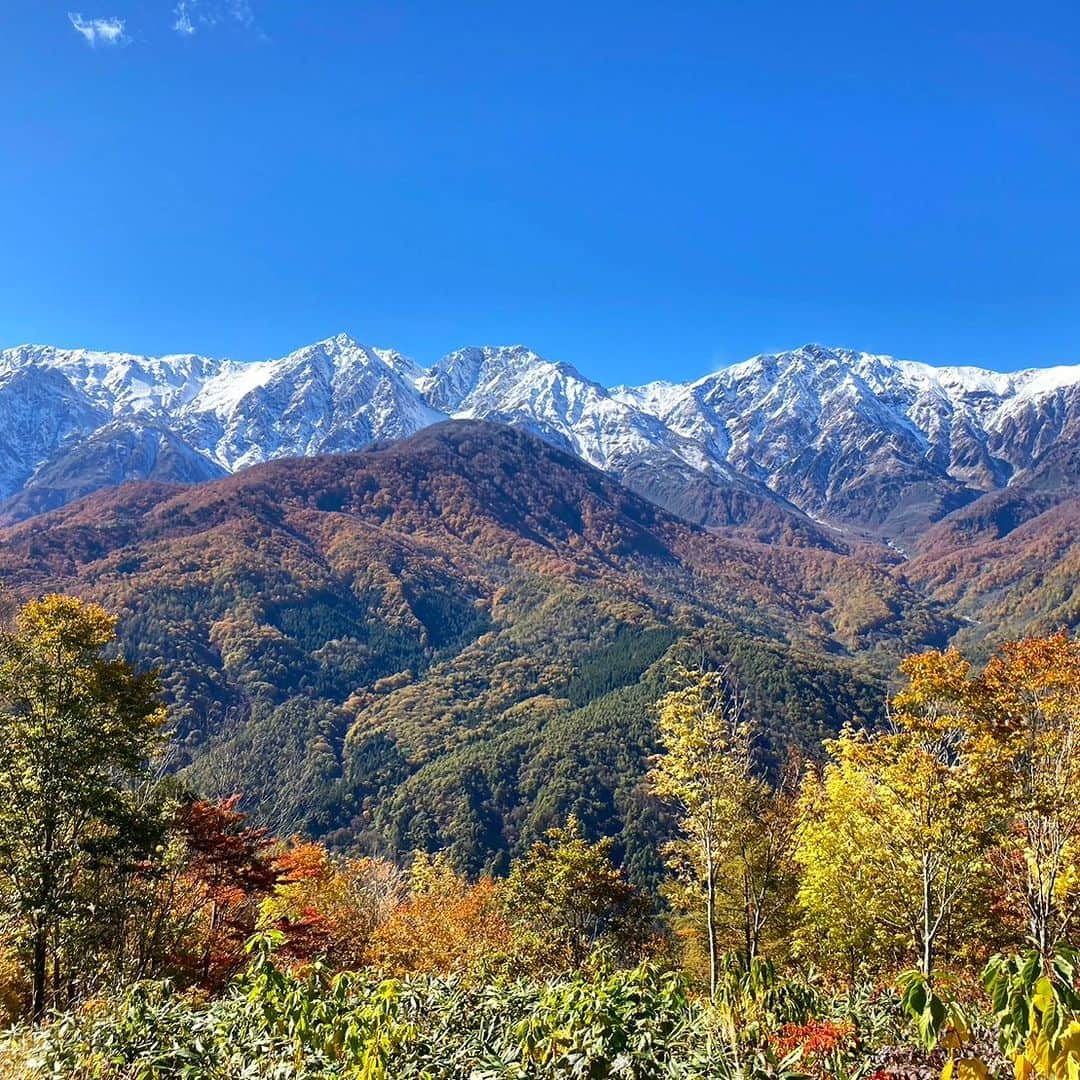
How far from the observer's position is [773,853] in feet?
80.9

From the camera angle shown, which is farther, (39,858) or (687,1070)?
(39,858)

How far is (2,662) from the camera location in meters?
18.3

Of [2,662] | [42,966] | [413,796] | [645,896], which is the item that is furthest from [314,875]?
[413,796]

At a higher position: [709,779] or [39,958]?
[709,779]

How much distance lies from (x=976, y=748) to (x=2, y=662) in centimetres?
2394

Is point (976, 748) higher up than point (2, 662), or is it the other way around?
point (2, 662)

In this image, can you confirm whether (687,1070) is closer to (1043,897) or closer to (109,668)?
(1043,897)

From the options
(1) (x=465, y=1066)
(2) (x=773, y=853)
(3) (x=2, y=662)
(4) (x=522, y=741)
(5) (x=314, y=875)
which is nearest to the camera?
(1) (x=465, y=1066)

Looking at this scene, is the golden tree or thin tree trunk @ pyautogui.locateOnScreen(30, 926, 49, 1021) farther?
the golden tree

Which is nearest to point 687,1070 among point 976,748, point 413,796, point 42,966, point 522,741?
point 976,748

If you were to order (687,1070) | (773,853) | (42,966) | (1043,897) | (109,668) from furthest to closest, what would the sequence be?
1. (773,853)
2. (109,668)
3. (42,966)
4. (1043,897)
5. (687,1070)

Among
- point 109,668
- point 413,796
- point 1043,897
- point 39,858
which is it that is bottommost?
point 413,796

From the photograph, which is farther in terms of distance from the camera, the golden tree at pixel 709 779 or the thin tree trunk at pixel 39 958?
the golden tree at pixel 709 779

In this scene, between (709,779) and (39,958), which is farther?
(709,779)
